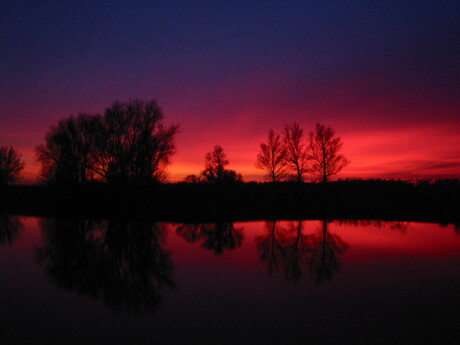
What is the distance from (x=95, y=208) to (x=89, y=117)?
61.3 feet

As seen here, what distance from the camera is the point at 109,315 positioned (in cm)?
668

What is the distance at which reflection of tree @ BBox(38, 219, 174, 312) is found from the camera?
8.00 metres

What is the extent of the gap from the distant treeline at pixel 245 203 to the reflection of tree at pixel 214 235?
349 centimetres

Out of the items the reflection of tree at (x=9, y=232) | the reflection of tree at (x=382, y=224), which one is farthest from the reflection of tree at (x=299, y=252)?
the reflection of tree at (x=9, y=232)

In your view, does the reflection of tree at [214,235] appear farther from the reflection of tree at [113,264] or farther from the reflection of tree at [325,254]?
the reflection of tree at [325,254]

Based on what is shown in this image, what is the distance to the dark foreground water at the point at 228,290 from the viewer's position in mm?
5871

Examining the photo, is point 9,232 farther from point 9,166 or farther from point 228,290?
point 9,166

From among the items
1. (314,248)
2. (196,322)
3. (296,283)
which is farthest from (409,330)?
(314,248)

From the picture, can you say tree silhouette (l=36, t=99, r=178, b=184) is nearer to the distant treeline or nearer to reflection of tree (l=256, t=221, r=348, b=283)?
the distant treeline

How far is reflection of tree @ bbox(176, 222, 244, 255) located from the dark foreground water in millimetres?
164

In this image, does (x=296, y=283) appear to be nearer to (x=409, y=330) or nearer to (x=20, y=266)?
(x=409, y=330)

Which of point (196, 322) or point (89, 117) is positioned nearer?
point (196, 322)

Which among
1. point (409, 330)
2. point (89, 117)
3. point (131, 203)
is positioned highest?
point (89, 117)

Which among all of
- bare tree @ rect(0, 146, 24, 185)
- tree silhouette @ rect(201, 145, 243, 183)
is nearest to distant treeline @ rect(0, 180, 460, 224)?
tree silhouette @ rect(201, 145, 243, 183)
